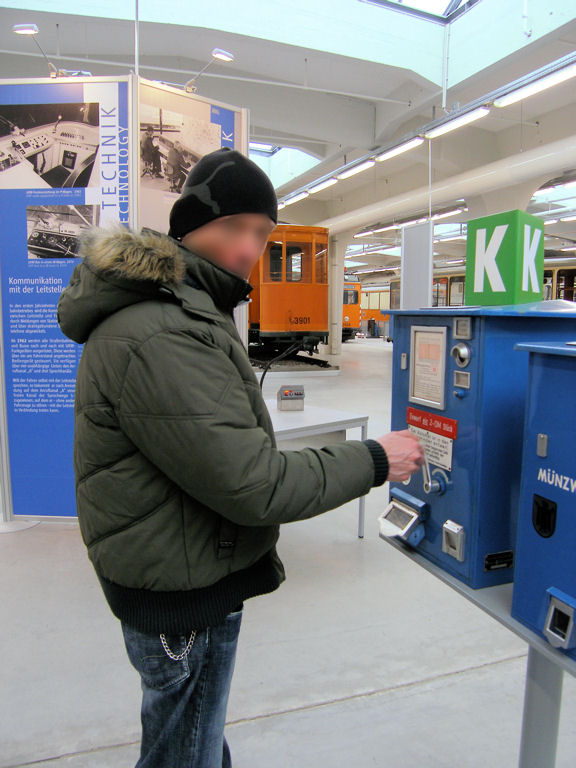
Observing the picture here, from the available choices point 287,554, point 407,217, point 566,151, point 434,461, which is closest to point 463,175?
point 566,151

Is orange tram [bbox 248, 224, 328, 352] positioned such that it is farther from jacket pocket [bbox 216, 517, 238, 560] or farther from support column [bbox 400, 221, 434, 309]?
jacket pocket [bbox 216, 517, 238, 560]

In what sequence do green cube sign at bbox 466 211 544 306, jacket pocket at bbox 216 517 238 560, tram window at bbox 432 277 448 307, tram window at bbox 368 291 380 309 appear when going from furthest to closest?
tram window at bbox 368 291 380 309
tram window at bbox 432 277 448 307
green cube sign at bbox 466 211 544 306
jacket pocket at bbox 216 517 238 560

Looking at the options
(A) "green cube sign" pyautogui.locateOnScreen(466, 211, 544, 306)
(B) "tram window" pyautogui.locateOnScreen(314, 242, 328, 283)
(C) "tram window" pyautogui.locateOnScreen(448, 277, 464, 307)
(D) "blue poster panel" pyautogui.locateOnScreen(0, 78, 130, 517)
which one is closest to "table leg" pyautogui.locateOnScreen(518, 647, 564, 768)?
(A) "green cube sign" pyautogui.locateOnScreen(466, 211, 544, 306)

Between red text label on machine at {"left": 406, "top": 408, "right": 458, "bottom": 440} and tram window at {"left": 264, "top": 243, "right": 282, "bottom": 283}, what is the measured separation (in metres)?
8.99

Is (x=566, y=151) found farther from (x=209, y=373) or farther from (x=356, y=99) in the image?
(x=209, y=373)

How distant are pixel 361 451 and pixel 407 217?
1388 cm

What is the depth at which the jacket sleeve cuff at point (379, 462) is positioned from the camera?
941 millimetres

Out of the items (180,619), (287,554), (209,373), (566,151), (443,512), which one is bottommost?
(287,554)

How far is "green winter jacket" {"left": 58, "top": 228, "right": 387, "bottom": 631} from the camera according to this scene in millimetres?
788

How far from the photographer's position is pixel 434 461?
3.78 feet

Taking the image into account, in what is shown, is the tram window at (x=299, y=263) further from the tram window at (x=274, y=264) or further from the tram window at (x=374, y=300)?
the tram window at (x=374, y=300)

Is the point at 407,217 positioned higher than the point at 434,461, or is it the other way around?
the point at 407,217

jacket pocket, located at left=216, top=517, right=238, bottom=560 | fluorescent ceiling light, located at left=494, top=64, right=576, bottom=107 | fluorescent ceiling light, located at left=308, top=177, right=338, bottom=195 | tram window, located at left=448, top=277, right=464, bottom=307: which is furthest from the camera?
tram window, located at left=448, top=277, right=464, bottom=307

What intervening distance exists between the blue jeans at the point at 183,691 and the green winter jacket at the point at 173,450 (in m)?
0.08
